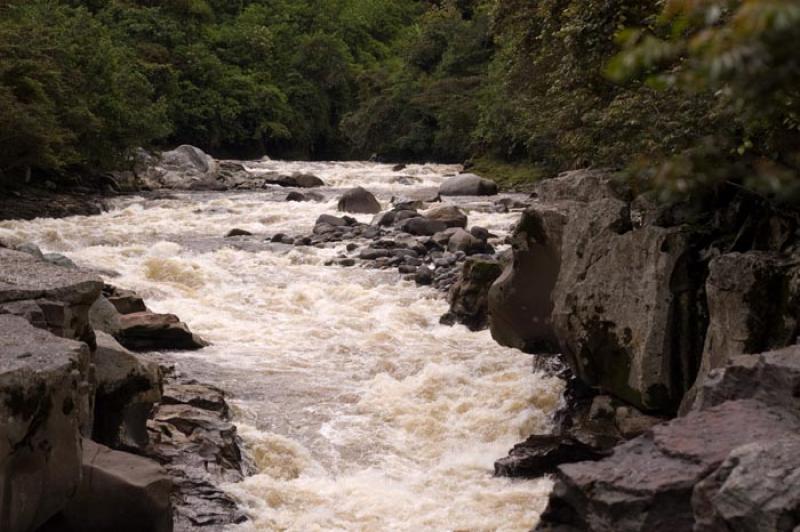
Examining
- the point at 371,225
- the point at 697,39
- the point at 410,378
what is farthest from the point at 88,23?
the point at 697,39

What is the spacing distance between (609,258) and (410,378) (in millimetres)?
2983

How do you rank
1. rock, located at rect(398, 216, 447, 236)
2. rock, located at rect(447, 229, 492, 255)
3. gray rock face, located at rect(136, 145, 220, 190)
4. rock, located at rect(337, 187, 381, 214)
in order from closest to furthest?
rock, located at rect(447, 229, 492, 255) < rock, located at rect(398, 216, 447, 236) < rock, located at rect(337, 187, 381, 214) < gray rock face, located at rect(136, 145, 220, 190)

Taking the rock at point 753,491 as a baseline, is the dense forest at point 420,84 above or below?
above

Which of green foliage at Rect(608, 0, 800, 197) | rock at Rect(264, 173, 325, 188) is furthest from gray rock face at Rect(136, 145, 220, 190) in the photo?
green foliage at Rect(608, 0, 800, 197)

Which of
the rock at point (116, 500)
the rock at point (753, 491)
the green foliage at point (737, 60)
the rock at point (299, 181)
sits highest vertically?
the green foliage at point (737, 60)

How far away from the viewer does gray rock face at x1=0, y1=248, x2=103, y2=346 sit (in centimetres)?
798

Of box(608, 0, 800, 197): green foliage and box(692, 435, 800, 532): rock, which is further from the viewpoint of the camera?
box(692, 435, 800, 532): rock

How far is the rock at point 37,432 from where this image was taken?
618 cm

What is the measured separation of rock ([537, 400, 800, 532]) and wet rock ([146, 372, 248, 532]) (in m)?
3.29

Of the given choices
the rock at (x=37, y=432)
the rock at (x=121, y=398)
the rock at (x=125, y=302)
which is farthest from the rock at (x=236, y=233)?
the rock at (x=37, y=432)

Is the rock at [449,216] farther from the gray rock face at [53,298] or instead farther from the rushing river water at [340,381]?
the gray rock face at [53,298]

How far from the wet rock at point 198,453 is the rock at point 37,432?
1368 millimetres

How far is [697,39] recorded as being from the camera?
7.54 ft

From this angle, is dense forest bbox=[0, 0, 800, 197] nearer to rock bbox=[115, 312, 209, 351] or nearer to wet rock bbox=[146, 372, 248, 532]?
wet rock bbox=[146, 372, 248, 532]
